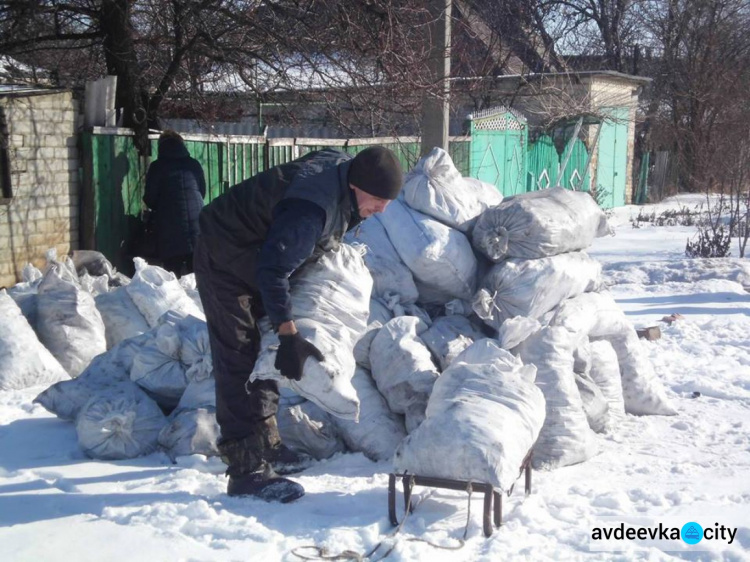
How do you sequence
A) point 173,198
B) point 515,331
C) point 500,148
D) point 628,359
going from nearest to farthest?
point 515,331
point 628,359
point 173,198
point 500,148

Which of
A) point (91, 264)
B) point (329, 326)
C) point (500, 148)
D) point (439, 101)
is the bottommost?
point (91, 264)

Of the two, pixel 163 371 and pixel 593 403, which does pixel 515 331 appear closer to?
pixel 593 403

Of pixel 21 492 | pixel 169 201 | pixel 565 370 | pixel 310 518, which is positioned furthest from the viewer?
pixel 169 201

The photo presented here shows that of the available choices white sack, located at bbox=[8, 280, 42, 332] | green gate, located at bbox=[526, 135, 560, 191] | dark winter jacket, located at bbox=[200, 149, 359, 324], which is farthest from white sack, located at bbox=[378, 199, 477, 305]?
green gate, located at bbox=[526, 135, 560, 191]

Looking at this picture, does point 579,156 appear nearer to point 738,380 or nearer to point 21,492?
point 738,380

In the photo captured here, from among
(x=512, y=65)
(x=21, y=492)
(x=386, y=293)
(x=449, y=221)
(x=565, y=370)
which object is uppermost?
(x=512, y=65)

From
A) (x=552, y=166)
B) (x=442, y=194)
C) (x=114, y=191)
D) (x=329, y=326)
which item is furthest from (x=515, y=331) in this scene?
(x=552, y=166)

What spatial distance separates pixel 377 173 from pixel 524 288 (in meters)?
1.49

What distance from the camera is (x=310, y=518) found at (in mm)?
3250

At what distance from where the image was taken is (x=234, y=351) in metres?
3.44

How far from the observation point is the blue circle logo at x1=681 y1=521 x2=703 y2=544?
311 centimetres

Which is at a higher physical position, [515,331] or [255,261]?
[255,261]

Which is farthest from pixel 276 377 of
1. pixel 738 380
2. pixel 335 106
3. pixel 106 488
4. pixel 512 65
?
pixel 512 65

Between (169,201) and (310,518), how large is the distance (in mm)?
4639
